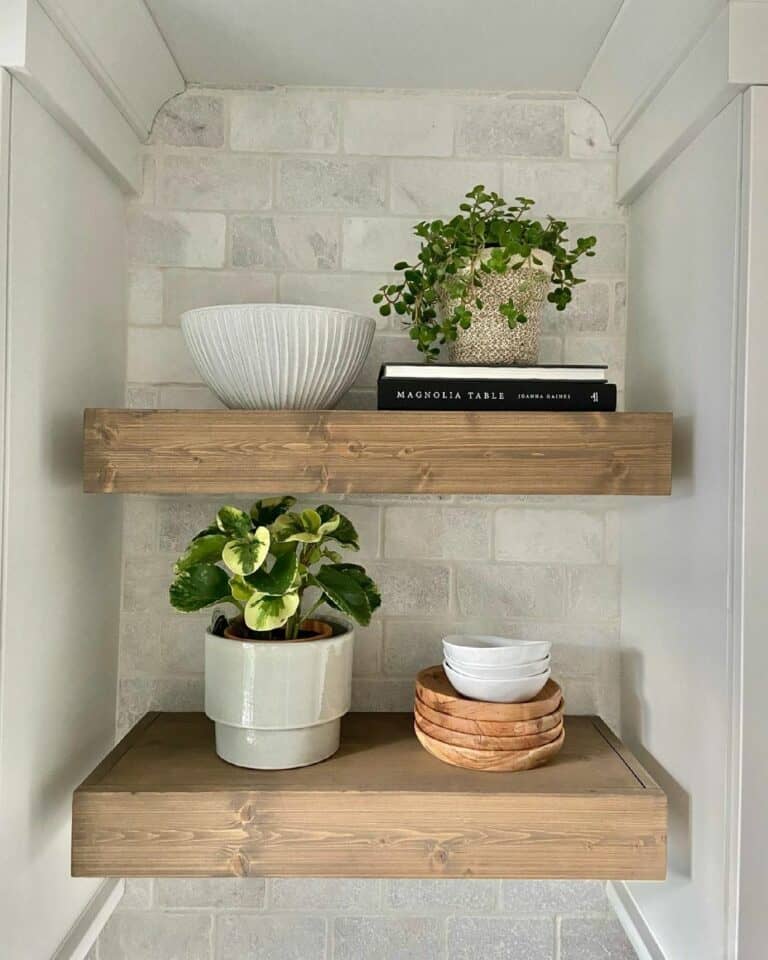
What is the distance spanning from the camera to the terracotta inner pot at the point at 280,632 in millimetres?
1028

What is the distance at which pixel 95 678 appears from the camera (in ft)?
3.78

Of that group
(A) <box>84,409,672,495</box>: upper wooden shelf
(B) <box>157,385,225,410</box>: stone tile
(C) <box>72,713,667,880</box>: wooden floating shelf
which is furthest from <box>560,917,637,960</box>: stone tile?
(B) <box>157,385,225,410</box>: stone tile

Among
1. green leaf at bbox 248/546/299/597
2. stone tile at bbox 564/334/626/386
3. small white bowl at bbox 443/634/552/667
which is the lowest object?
small white bowl at bbox 443/634/552/667

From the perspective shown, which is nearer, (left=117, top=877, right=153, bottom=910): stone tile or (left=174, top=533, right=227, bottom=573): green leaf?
(left=174, top=533, right=227, bottom=573): green leaf

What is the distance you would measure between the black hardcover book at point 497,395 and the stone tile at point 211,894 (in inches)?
29.7

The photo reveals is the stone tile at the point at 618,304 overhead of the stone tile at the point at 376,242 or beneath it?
beneath

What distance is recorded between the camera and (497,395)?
100 cm

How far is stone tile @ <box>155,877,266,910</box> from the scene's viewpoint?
1.25 metres

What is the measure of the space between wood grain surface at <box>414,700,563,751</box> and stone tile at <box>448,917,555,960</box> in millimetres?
401

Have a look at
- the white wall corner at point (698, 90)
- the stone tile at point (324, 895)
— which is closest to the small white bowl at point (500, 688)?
the stone tile at point (324, 895)

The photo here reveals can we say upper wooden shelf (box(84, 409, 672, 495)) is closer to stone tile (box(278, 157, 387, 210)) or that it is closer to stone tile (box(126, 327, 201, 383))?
stone tile (box(126, 327, 201, 383))

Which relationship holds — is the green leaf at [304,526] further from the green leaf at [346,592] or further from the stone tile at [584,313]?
the stone tile at [584,313]

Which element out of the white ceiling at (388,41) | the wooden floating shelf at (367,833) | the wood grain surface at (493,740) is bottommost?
the wooden floating shelf at (367,833)

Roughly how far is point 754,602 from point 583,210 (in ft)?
2.17
